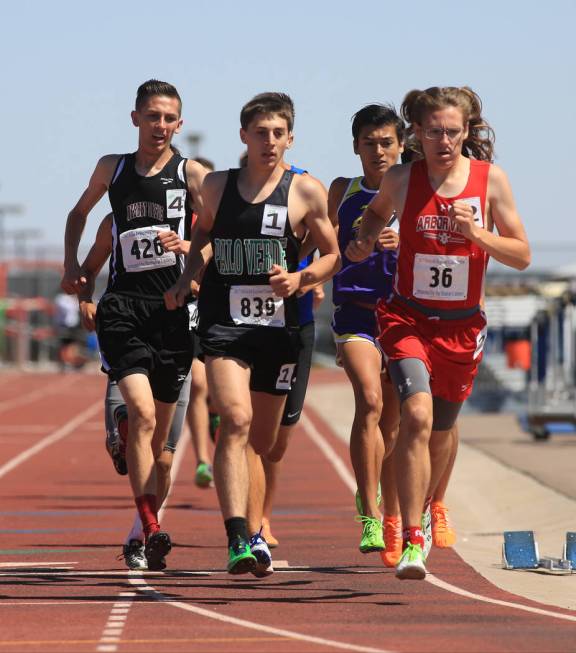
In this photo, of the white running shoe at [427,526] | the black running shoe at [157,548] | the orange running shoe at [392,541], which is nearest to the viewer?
the white running shoe at [427,526]

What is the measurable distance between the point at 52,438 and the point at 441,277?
1627cm

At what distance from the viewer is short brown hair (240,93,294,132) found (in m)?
8.39

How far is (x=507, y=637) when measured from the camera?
6.88 metres

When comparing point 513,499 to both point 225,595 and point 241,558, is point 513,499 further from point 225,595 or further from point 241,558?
point 241,558

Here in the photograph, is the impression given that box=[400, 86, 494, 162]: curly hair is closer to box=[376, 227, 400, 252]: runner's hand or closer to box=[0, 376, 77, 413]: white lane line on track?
box=[376, 227, 400, 252]: runner's hand

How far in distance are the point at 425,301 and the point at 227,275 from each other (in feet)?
3.01

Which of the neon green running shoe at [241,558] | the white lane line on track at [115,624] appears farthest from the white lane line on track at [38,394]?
the neon green running shoe at [241,558]

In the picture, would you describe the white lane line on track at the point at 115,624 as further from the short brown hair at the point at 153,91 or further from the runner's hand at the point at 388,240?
the short brown hair at the point at 153,91

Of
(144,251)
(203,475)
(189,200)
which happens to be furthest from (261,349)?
(203,475)

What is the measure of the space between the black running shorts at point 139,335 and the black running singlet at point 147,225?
0.24 feet

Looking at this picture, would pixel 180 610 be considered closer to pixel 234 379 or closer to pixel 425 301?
pixel 234 379

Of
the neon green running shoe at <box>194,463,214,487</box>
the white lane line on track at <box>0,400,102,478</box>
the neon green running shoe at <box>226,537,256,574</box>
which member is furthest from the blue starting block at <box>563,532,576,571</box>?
the white lane line on track at <box>0,400,102,478</box>

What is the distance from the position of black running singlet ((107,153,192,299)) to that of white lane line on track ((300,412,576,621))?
1993mm

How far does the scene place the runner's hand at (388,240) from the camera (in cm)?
911
